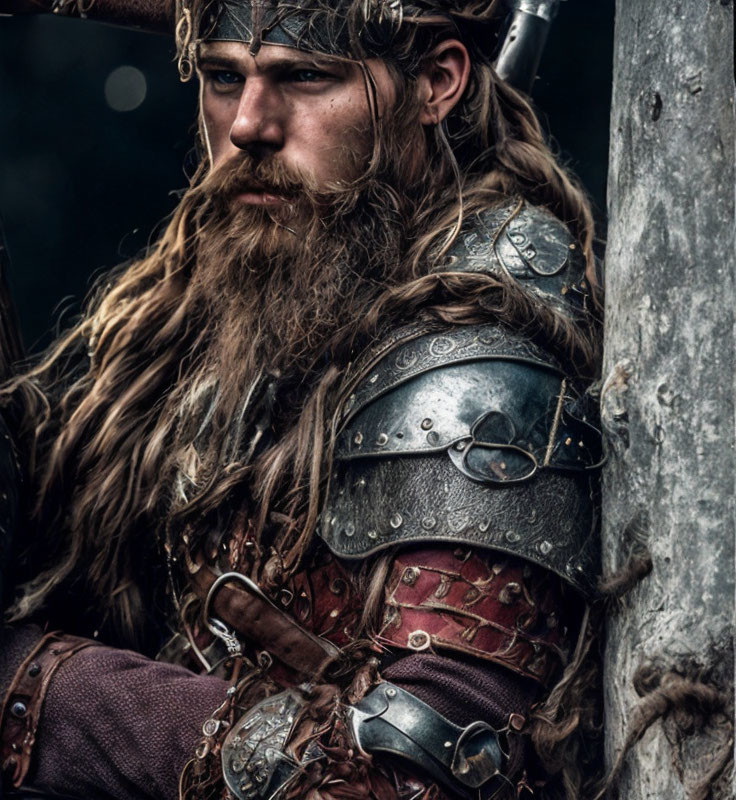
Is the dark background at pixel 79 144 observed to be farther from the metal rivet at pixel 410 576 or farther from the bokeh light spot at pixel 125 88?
the metal rivet at pixel 410 576

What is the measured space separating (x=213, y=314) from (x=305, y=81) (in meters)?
0.54

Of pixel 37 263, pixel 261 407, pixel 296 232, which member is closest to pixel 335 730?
pixel 261 407

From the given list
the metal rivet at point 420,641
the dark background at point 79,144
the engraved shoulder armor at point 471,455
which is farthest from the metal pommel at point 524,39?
the metal rivet at point 420,641

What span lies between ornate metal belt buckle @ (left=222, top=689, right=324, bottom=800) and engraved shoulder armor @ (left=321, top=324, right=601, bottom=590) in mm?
286

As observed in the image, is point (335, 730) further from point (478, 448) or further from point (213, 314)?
point (213, 314)

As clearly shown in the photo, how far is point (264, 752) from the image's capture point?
8.41 feet

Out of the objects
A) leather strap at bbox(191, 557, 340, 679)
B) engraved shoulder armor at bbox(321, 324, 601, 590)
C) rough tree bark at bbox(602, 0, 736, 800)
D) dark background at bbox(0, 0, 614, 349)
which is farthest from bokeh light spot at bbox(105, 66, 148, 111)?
rough tree bark at bbox(602, 0, 736, 800)

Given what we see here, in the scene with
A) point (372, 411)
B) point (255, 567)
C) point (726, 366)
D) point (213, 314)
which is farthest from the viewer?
point (213, 314)

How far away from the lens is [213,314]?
3211 mm

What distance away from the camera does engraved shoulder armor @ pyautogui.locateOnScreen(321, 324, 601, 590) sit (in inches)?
99.7

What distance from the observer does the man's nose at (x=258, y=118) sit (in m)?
2.92

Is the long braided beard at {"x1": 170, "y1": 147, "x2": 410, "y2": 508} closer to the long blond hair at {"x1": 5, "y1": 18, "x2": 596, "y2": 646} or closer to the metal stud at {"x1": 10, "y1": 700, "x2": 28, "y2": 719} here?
the long blond hair at {"x1": 5, "y1": 18, "x2": 596, "y2": 646}

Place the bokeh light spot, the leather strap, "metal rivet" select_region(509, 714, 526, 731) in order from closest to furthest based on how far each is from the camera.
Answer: "metal rivet" select_region(509, 714, 526, 731)
the leather strap
the bokeh light spot

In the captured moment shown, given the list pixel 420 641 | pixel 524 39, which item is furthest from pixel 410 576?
pixel 524 39
